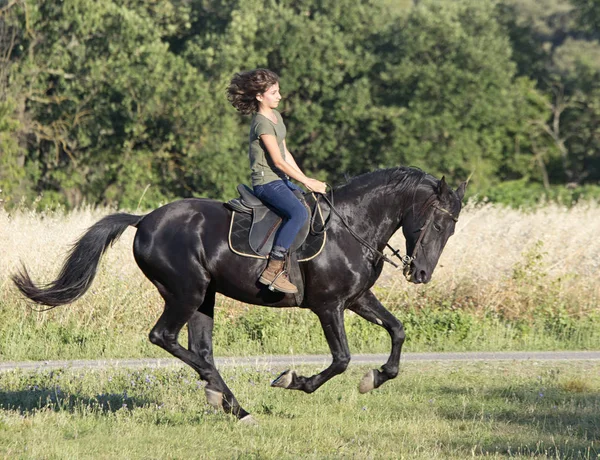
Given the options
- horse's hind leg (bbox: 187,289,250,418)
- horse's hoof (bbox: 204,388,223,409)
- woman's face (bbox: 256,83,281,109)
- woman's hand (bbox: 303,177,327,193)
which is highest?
woman's face (bbox: 256,83,281,109)

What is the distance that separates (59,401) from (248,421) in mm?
2133

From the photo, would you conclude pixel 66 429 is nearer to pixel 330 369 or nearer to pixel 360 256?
pixel 330 369

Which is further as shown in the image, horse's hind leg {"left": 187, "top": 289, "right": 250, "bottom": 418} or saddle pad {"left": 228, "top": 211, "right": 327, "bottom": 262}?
horse's hind leg {"left": 187, "top": 289, "right": 250, "bottom": 418}

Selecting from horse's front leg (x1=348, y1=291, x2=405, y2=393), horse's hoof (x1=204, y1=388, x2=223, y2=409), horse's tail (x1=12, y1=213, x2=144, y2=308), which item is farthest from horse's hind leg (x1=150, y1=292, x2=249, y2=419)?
horse's front leg (x1=348, y1=291, x2=405, y2=393)

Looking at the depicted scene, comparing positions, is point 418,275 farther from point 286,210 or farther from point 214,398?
point 214,398

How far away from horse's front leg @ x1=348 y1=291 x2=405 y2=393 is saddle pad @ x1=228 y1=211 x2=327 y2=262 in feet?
2.21

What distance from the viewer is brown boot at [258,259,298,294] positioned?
8.48 metres

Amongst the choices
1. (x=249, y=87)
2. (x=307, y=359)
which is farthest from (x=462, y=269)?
(x=249, y=87)

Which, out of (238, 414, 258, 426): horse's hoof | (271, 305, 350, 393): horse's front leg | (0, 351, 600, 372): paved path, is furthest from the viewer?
(0, 351, 600, 372): paved path

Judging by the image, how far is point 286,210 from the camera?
27.9ft

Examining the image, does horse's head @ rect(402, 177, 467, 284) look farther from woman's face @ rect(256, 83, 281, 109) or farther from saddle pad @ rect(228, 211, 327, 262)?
woman's face @ rect(256, 83, 281, 109)

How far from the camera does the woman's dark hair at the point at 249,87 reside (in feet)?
28.2

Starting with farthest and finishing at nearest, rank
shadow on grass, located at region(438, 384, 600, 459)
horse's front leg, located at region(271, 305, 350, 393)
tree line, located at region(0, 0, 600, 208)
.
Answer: tree line, located at region(0, 0, 600, 208)
horse's front leg, located at region(271, 305, 350, 393)
shadow on grass, located at region(438, 384, 600, 459)

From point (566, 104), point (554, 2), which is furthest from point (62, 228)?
point (554, 2)
